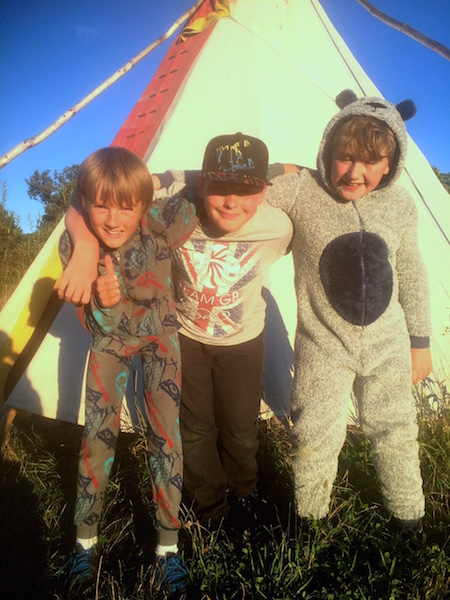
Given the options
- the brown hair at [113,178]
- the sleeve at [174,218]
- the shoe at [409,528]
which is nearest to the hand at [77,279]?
the brown hair at [113,178]

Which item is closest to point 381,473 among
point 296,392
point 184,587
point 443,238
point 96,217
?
point 296,392

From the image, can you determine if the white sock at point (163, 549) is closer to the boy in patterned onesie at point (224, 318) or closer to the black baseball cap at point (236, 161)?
the boy in patterned onesie at point (224, 318)

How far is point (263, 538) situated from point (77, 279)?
1464 mm

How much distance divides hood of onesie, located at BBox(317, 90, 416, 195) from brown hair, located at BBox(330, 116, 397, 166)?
2 centimetres

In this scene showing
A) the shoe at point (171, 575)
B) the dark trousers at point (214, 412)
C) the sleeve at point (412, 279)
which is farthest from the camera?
the dark trousers at point (214, 412)

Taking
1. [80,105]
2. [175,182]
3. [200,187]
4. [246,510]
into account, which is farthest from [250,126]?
[246,510]

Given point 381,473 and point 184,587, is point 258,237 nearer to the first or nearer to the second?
point 381,473

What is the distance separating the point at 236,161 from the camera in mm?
1634

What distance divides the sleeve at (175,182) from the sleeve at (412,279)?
36.9 inches

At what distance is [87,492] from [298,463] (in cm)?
86

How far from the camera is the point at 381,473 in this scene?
1.78 m

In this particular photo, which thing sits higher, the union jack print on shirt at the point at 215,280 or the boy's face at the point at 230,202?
the boy's face at the point at 230,202

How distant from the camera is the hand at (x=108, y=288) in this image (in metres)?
1.46

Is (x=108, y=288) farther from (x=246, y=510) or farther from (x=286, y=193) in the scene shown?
(x=246, y=510)
